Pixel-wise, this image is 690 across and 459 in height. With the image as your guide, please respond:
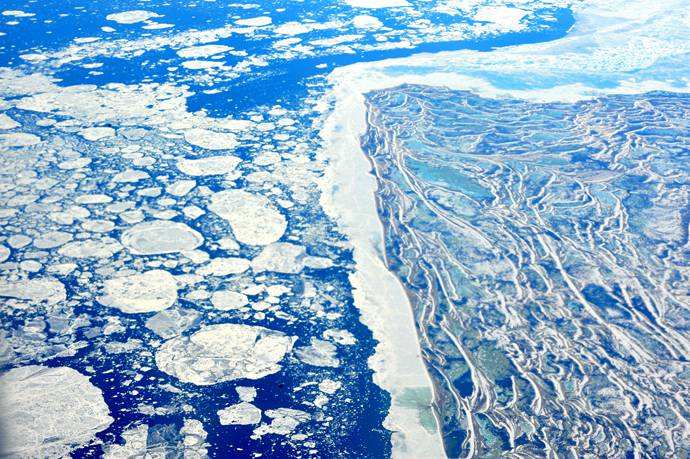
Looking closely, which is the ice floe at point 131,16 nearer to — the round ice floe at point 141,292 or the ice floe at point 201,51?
the ice floe at point 201,51

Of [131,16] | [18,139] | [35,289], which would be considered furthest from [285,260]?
[131,16]

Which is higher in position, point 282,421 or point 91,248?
point 91,248

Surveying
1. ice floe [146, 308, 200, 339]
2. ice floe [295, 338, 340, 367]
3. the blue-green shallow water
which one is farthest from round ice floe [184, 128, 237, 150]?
ice floe [295, 338, 340, 367]

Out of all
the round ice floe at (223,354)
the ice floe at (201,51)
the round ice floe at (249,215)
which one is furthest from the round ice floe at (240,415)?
the ice floe at (201,51)

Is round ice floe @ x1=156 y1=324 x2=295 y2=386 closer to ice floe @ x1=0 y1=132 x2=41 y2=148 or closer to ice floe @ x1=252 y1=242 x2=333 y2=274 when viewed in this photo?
ice floe @ x1=252 y1=242 x2=333 y2=274

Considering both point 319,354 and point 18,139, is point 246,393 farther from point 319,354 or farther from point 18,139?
point 18,139

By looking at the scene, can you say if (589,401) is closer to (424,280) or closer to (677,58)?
(424,280)
